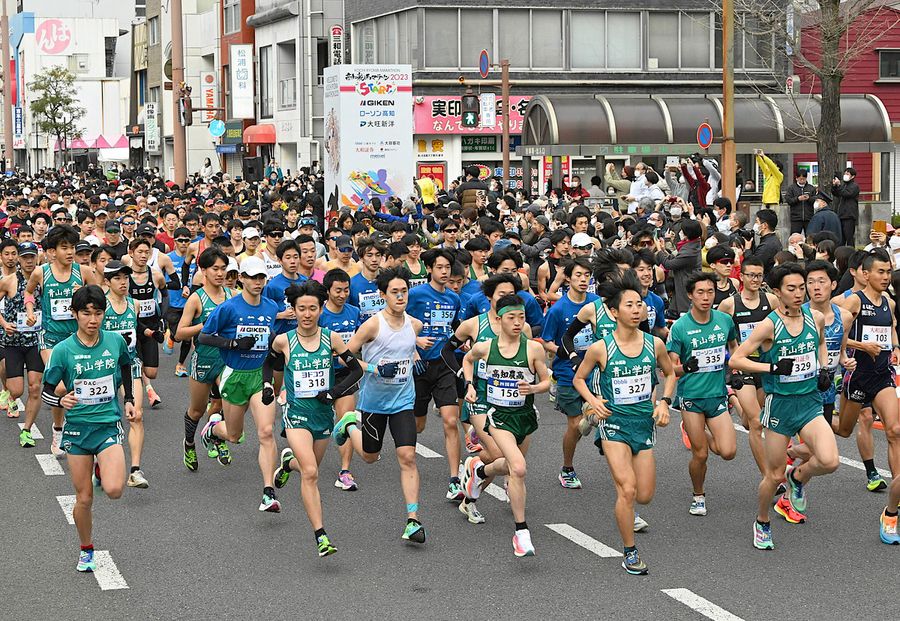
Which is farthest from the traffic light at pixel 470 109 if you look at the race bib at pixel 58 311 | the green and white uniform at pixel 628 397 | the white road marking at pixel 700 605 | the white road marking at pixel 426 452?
the white road marking at pixel 700 605

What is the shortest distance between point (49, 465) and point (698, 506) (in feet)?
17.5

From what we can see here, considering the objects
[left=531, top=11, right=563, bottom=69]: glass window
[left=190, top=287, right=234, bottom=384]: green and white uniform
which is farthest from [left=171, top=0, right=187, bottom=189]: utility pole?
[left=190, top=287, right=234, bottom=384]: green and white uniform

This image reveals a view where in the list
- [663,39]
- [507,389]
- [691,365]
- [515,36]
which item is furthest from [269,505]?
[663,39]

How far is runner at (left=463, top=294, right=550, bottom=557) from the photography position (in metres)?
8.91

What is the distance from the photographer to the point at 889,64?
1607 inches

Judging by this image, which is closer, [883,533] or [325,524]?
[883,533]

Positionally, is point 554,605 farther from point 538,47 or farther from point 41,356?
point 538,47

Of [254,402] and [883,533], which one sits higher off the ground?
[254,402]

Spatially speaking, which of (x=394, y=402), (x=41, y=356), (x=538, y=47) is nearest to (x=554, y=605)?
(x=394, y=402)

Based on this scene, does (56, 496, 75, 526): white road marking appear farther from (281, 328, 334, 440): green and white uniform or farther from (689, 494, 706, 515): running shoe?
(689, 494, 706, 515): running shoe

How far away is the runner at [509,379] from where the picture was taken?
29.2 feet

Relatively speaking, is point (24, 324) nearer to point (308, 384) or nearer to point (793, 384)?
point (308, 384)

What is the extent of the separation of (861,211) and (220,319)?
19748 millimetres

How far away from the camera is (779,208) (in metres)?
25.4
